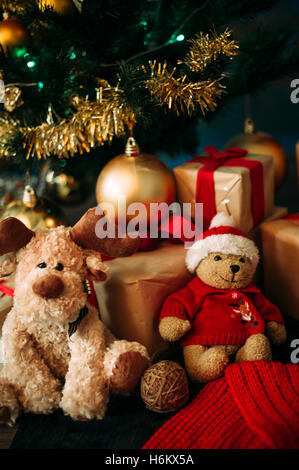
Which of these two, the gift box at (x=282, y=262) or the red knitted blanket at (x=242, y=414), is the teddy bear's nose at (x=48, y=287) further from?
the gift box at (x=282, y=262)

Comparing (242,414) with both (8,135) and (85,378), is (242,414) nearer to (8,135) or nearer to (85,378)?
(85,378)

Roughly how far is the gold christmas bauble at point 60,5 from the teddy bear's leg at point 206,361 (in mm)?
809

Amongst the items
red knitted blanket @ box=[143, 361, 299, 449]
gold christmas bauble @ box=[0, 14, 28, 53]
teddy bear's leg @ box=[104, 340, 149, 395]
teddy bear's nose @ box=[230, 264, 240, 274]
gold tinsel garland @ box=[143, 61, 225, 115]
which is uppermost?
gold christmas bauble @ box=[0, 14, 28, 53]

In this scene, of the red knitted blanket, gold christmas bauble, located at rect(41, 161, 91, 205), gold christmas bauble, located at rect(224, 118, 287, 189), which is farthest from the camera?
gold christmas bauble, located at rect(41, 161, 91, 205)

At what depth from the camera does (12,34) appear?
3.23ft

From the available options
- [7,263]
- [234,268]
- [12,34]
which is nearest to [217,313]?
[234,268]

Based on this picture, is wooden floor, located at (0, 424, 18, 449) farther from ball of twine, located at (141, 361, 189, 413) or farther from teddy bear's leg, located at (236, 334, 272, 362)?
teddy bear's leg, located at (236, 334, 272, 362)

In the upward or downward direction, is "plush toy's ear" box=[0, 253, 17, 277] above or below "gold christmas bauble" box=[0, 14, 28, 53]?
below

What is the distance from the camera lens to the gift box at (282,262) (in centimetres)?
110

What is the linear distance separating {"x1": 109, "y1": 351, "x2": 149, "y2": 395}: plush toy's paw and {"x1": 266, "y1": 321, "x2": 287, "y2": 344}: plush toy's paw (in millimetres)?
331

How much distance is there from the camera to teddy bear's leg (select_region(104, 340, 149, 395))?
84 centimetres

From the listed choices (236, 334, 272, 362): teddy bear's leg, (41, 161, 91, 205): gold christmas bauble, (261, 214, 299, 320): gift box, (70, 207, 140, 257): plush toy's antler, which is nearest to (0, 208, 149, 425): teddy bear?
(70, 207, 140, 257): plush toy's antler
